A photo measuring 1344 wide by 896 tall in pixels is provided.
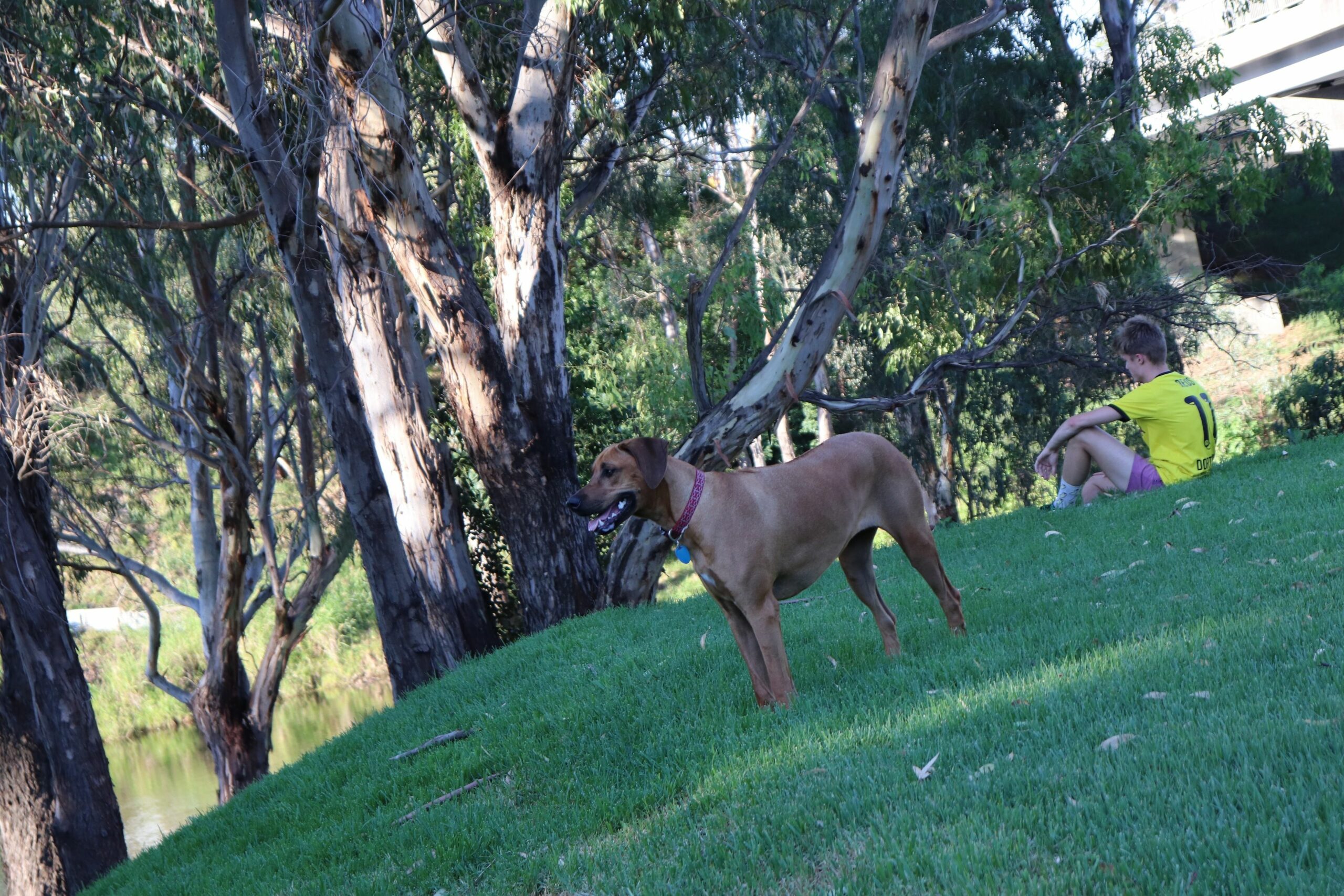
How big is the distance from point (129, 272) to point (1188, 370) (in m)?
21.4

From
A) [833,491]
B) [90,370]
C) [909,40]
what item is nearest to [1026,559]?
[833,491]

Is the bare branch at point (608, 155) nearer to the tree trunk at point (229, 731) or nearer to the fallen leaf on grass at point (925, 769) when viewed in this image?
the tree trunk at point (229, 731)

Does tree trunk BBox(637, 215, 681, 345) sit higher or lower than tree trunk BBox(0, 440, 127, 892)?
higher

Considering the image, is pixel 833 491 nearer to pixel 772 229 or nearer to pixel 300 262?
pixel 300 262

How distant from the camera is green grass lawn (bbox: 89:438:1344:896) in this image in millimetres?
2988

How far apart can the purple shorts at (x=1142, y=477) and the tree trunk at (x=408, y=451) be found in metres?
5.63

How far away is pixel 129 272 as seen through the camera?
1407cm

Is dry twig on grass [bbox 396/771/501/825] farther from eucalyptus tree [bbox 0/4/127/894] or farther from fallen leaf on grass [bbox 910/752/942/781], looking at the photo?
eucalyptus tree [bbox 0/4/127/894]

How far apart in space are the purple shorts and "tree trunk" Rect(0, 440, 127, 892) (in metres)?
9.58

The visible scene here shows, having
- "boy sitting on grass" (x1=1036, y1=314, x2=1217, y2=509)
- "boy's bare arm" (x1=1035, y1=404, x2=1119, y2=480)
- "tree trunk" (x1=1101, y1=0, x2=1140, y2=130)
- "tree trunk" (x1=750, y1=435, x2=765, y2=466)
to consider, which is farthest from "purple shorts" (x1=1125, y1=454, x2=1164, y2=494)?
"tree trunk" (x1=750, y1=435, x2=765, y2=466)

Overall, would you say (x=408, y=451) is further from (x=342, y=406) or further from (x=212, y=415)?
(x=212, y=415)

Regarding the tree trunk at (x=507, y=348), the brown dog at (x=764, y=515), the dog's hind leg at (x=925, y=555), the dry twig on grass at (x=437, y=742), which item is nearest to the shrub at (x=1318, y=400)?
the tree trunk at (x=507, y=348)

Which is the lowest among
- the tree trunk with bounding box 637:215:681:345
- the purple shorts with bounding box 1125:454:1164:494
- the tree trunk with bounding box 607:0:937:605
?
the purple shorts with bounding box 1125:454:1164:494

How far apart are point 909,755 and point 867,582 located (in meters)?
A: 1.79
